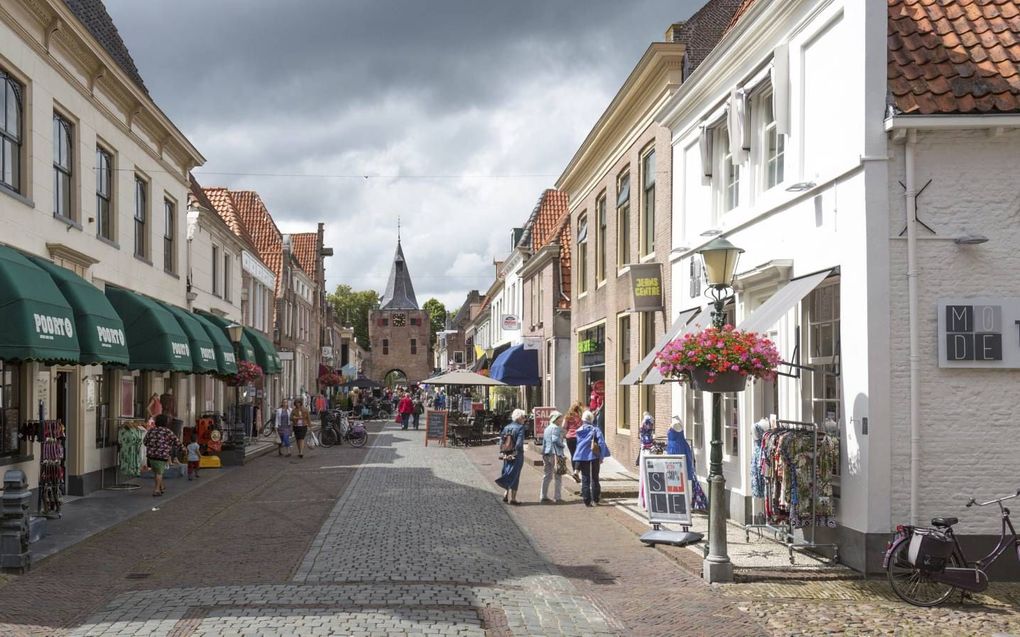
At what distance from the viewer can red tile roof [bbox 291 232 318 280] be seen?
5650 centimetres

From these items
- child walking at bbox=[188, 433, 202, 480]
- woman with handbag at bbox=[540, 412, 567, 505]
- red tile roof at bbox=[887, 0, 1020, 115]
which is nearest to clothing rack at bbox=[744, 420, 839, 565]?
red tile roof at bbox=[887, 0, 1020, 115]

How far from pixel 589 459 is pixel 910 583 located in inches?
301

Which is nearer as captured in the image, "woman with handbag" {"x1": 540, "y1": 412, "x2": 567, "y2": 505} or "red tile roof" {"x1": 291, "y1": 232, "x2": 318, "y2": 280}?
"woman with handbag" {"x1": 540, "y1": 412, "x2": 567, "y2": 505}

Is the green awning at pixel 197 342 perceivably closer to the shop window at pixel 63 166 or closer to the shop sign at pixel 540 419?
the shop window at pixel 63 166

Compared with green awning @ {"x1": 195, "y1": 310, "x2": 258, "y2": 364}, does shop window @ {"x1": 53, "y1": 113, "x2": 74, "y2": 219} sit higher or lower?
higher

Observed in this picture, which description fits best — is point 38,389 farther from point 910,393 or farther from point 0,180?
point 910,393

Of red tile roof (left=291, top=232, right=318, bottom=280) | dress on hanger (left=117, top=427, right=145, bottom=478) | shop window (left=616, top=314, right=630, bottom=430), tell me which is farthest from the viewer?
red tile roof (left=291, top=232, right=318, bottom=280)

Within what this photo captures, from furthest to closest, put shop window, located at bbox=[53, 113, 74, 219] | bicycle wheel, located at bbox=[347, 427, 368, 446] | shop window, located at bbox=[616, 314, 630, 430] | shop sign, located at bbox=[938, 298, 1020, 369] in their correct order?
bicycle wheel, located at bbox=[347, 427, 368, 446] → shop window, located at bbox=[616, 314, 630, 430] → shop window, located at bbox=[53, 113, 74, 219] → shop sign, located at bbox=[938, 298, 1020, 369]

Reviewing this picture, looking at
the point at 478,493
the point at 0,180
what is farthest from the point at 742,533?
the point at 0,180

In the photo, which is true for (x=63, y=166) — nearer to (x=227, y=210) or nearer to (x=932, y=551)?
(x=932, y=551)

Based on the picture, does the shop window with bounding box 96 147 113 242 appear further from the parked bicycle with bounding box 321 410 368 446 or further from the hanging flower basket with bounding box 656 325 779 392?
the parked bicycle with bounding box 321 410 368 446

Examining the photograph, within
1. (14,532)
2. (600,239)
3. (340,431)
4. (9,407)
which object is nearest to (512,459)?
(9,407)

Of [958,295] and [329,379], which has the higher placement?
[958,295]

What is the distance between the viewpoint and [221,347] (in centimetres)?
2403
